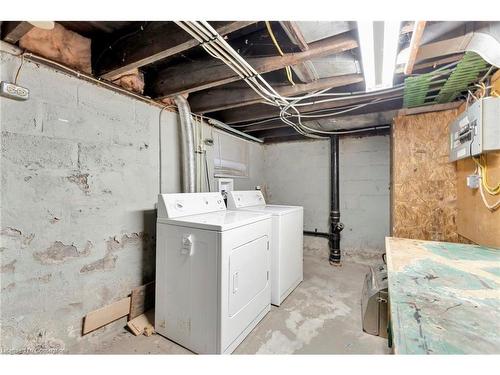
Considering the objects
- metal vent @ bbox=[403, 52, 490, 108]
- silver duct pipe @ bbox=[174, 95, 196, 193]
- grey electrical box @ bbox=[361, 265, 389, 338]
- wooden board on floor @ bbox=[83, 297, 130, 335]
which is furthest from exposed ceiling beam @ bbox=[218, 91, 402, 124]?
wooden board on floor @ bbox=[83, 297, 130, 335]

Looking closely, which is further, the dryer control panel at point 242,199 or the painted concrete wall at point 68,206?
the dryer control panel at point 242,199

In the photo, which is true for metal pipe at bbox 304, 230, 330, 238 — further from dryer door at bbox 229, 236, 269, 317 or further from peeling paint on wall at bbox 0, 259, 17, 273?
peeling paint on wall at bbox 0, 259, 17, 273

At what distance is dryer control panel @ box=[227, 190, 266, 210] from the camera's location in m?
2.66

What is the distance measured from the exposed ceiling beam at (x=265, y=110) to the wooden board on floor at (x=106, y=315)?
7.70ft

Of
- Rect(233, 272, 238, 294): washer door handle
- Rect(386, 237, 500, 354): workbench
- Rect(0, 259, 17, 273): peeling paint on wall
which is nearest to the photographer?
Rect(386, 237, 500, 354): workbench

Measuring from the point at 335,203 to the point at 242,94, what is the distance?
7.74 ft

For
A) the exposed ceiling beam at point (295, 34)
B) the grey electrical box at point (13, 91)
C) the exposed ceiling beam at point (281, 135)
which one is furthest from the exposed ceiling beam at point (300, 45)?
the exposed ceiling beam at point (281, 135)

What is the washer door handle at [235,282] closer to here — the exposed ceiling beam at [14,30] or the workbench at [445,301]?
the workbench at [445,301]

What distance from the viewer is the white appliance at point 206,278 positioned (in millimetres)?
1559

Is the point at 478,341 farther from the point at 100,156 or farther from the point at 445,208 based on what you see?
the point at 100,156

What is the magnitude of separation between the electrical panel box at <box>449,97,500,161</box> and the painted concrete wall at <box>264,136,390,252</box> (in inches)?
64.3

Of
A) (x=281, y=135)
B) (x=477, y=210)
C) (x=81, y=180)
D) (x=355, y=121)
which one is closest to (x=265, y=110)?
(x=355, y=121)

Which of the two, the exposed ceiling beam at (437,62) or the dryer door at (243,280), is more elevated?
the exposed ceiling beam at (437,62)
